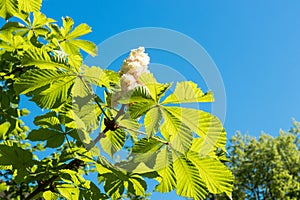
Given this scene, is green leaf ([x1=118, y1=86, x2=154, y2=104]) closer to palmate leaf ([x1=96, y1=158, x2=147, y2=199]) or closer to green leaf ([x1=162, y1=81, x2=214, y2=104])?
green leaf ([x1=162, y1=81, x2=214, y2=104])

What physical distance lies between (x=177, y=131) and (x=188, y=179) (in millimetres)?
194

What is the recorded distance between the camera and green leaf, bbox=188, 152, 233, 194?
1215 millimetres

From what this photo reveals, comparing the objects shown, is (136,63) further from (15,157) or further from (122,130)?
(15,157)

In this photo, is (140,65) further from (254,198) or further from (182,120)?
(254,198)

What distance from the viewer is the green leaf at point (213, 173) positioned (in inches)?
47.8

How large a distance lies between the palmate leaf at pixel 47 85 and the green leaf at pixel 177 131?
13.7 inches

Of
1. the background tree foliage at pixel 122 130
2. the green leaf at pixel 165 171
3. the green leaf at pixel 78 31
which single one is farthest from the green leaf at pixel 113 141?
the green leaf at pixel 78 31

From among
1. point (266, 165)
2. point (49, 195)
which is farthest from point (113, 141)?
point (266, 165)

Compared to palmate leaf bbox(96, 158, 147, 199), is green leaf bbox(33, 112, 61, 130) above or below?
above

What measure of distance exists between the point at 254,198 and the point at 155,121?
979 inches

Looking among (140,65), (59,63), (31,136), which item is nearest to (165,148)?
(140,65)

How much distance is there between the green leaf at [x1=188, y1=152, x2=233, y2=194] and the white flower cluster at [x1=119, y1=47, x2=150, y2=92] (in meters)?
0.32

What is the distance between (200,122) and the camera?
1.13 metres

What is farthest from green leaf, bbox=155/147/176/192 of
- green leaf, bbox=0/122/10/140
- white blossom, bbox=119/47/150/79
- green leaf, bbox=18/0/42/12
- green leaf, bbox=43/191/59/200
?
green leaf, bbox=0/122/10/140
